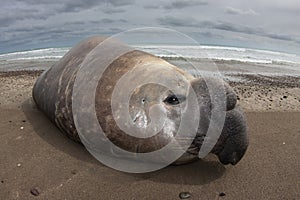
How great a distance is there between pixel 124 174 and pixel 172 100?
0.91 metres

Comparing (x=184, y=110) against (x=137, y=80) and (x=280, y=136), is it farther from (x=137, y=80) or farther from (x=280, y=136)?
(x=280, y=136)

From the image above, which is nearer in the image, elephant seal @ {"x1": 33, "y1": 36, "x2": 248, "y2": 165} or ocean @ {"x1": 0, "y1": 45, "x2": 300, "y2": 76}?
elephant seal @ {"x1": 33, "y1": 36, "x2": 248, "y2": 165}

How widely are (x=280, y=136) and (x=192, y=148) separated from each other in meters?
1.86

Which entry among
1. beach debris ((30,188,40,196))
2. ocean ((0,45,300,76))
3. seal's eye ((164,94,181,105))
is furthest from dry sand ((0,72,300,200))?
ocean ((0,45,300,76))

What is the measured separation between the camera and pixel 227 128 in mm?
3535

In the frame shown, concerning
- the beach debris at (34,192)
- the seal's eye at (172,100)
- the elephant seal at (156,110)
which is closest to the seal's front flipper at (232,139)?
the elephant seal at (156,110)

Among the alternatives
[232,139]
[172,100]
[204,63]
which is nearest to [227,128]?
[232,139]

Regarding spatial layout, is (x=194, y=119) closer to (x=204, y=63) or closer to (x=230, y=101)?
(x=230, y=101)

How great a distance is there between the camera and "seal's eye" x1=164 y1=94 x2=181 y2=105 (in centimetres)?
371

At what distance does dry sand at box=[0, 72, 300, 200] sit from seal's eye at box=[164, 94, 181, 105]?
69cm

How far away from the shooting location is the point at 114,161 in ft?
12.8

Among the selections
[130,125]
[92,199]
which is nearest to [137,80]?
[130,125]

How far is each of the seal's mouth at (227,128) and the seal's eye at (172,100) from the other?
206 mm

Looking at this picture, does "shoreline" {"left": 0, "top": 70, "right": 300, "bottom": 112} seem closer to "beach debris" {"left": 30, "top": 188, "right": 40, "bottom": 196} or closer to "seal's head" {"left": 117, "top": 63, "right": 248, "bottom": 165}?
"seal's head" {"left": 117, "top": 63, "right": 248, "bottom": 165}
